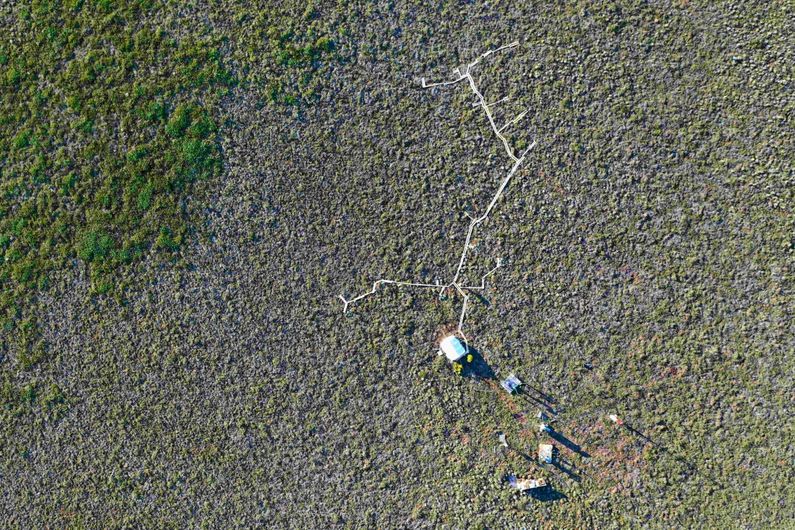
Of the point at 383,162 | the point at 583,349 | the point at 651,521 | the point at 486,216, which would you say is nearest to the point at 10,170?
the point at 383,162

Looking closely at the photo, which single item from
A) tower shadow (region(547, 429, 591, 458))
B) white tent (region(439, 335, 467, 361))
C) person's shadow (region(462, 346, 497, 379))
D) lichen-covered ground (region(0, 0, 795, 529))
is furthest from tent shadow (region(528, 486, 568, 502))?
white tent (region(439, 335, 467, 361))

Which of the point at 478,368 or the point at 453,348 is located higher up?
the point at 453,348

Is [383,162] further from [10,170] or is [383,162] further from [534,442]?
[10,170]

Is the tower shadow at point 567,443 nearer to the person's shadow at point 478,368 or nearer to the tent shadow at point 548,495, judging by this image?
the tent shadow at point 548,495

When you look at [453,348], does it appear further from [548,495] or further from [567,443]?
[548,495]

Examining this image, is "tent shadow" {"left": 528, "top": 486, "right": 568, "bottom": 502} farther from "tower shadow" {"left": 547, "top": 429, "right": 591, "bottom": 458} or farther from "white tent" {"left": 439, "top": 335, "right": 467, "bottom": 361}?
"white tent" {"left": 439, "top": 335, "right": 467, "bottom": 361}

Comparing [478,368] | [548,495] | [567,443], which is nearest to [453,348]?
[478,368]

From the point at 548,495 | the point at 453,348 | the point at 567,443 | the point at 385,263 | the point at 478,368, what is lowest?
the point at 548,495

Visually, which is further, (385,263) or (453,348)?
(385,263)
